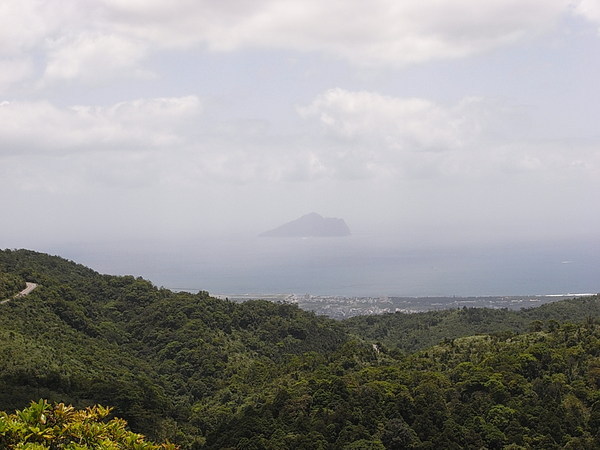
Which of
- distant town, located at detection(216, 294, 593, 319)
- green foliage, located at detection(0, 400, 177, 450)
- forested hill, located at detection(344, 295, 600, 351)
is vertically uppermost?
green foliage, located at detection(0, 400, 177, 450)

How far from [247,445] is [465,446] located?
8283 millimetres

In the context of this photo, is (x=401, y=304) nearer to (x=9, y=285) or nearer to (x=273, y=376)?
(x=273, y=376)

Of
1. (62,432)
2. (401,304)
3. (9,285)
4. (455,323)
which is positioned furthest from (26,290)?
(401,304)

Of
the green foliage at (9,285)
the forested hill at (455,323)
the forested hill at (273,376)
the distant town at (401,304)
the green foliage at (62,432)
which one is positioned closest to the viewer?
the green foliage at (62,432)

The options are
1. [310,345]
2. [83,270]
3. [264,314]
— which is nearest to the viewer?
[310,345]

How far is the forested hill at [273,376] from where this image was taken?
20.5m

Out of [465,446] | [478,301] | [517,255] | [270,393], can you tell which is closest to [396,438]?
[465,446]

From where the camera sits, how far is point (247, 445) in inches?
781

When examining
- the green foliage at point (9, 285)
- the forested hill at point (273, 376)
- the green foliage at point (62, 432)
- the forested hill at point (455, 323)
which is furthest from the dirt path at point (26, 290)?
the forested hill at point (455, 323)

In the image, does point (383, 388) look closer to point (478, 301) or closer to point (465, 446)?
point (465, 446)

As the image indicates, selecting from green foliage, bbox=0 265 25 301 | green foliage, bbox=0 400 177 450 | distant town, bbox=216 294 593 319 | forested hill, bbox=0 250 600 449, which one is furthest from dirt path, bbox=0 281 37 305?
distant town, bbox=216 294 593 319

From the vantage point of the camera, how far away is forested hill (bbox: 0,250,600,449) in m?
20.5

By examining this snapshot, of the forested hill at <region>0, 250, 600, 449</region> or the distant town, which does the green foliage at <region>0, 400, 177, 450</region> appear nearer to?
the forested hill at <region>0, 250, 600, 449</region>

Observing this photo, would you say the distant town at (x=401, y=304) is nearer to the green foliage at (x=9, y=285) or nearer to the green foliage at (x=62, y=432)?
the green foliage at (x=9, y=285)
